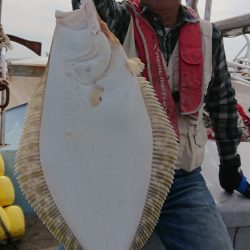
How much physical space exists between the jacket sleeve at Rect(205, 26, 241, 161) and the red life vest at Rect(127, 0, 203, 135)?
27cm

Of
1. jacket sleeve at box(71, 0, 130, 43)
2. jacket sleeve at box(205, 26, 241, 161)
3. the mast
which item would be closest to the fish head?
jacket sleeve at box(71, 0, 130, 43)

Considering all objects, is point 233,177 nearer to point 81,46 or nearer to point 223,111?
point 223,111

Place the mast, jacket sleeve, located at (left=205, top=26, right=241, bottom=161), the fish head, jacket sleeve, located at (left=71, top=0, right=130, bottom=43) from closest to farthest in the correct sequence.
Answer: the fish head, jacket sleeve, located at (left=71, top=0, right=130, bottom=43), jacket sleeve, located at (left=205, top=26, right=241, bottom=161), the mast

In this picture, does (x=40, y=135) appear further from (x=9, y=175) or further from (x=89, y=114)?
(x=9, y=175)

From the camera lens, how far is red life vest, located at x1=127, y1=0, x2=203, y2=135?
89.4 inches

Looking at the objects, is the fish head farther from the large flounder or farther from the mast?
the mast

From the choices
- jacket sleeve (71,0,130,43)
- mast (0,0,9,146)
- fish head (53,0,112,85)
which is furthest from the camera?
mast (0,0,9,146)

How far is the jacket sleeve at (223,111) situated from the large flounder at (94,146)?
38.8 inches

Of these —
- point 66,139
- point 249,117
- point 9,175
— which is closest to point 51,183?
point 66,139

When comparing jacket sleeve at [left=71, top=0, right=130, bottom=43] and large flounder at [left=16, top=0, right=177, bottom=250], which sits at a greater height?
jacket sleeve at [left=71, top=0, right=130, bottom=43]

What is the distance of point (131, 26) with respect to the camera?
7.59 feet

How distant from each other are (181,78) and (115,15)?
1.56ft

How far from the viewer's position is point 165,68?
7.63 feet

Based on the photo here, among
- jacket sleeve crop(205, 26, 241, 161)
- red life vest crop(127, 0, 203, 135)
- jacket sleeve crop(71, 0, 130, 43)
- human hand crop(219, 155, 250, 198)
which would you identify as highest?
jacket sleeve crop(71, 0, 130, 43)
